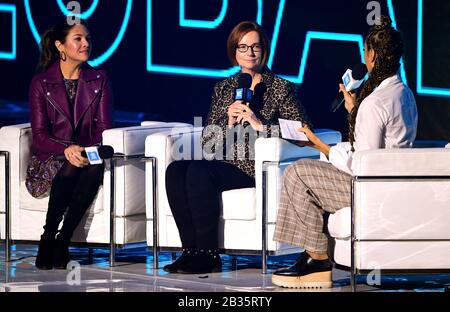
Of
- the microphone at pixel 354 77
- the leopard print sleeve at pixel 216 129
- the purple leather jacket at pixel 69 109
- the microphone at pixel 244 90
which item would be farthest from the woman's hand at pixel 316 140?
the purple leather jacket at pixel 69 109

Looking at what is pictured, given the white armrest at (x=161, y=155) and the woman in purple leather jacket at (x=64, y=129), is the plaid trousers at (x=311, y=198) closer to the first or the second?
the white armrest at (x=161, y=155)

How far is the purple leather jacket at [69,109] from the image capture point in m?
7.56

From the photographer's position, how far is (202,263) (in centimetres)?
703

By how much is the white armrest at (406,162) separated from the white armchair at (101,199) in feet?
5.67

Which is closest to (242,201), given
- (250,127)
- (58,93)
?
(250,127)

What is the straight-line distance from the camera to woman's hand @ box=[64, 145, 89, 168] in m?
7.26

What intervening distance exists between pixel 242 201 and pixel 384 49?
1263 mm

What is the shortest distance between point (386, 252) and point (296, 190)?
0.59 metres

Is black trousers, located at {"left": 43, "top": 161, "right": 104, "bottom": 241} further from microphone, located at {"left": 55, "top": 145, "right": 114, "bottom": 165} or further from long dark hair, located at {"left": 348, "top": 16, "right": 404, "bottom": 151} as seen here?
long dark hair, located at {"left": 348, "top": 16, "right": 404, "bottom": 151}

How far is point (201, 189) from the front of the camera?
702cm
